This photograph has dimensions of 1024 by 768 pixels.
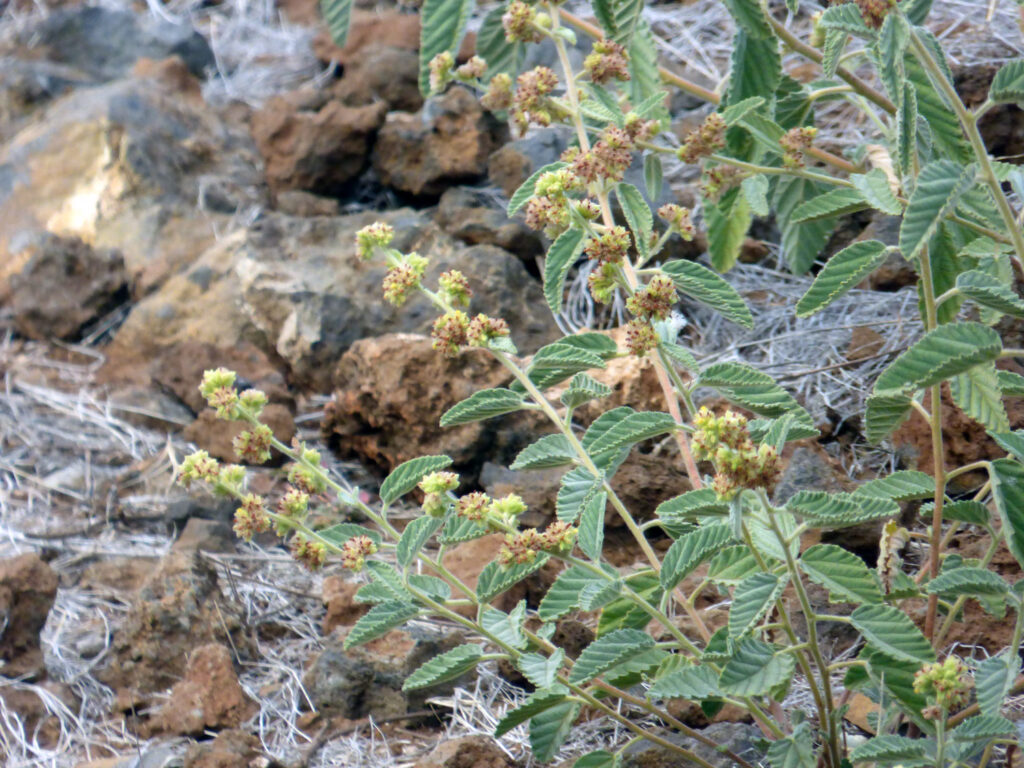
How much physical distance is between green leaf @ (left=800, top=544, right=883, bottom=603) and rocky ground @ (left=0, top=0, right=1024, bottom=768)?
50cm

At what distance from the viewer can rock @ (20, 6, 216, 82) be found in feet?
16.9

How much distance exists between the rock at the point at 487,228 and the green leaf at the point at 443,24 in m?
1.23

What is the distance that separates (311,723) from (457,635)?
345 mm

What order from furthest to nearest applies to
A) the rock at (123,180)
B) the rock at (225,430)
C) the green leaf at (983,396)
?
the rock at (123,180) < the rock at (225,430) < the green leaf at (983,396)

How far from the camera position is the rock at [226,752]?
2.01m

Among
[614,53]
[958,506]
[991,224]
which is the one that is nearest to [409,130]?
[614,53]

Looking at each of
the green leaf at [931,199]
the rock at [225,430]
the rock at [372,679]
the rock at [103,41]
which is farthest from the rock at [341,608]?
the rock at [103,41]

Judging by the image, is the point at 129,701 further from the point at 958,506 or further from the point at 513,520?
the point at 958,506

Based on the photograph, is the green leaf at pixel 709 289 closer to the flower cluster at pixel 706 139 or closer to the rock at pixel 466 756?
the flower cluster at pixel 706 139

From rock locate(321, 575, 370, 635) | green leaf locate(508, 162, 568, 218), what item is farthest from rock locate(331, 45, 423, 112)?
green leaf locate(508, 162, 568, 218)

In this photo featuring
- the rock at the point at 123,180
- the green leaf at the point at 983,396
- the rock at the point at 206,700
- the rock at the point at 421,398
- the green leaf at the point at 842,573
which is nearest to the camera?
the green leaf at the point at 842,573

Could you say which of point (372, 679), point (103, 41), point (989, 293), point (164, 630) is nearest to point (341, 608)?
point (372, 679)

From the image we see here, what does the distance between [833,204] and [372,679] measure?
1.28 meters

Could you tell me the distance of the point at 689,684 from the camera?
1.47 metres
